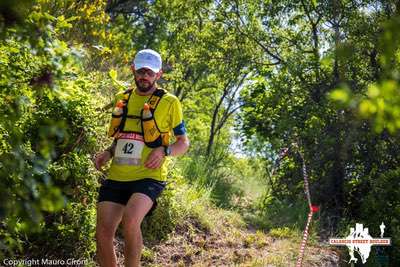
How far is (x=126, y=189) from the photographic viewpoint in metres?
4.96

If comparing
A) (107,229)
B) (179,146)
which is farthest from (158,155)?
(107,229)

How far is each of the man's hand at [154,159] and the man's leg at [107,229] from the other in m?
0.40

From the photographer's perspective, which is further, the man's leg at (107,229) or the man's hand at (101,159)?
the man's hand at (101,159)

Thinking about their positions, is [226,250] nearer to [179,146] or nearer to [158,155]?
[179,146]

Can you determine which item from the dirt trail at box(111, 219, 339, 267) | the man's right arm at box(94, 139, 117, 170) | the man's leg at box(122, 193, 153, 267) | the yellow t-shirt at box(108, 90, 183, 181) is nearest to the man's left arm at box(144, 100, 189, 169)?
the yellow t-shirt at box(108, 90, 183, 181)

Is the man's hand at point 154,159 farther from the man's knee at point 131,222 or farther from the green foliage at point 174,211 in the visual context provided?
the green foliage at point 174,211

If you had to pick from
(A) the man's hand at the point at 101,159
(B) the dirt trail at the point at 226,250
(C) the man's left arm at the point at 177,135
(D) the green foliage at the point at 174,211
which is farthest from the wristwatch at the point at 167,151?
(D) the green foliage at the point at 174,211

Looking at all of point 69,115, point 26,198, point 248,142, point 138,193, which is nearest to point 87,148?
point 69,115

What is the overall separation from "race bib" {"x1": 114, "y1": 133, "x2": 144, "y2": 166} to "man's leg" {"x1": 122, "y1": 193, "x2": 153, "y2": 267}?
1.01 ft

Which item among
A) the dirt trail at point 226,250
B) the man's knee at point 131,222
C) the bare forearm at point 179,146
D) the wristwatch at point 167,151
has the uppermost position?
the bare forearm at point 179,146

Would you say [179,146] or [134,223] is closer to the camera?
[134,223]

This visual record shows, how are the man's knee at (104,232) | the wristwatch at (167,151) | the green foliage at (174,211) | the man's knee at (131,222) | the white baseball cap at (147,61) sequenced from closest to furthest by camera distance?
Result: the man's knee at (131,222) → the man's knee at (104,232) → the wristwatch at (167,151) → the white baseball cap at (147,61) → the green foliage at (174,211)

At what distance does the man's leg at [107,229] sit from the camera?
485 centimetres

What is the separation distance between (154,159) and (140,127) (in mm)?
323
